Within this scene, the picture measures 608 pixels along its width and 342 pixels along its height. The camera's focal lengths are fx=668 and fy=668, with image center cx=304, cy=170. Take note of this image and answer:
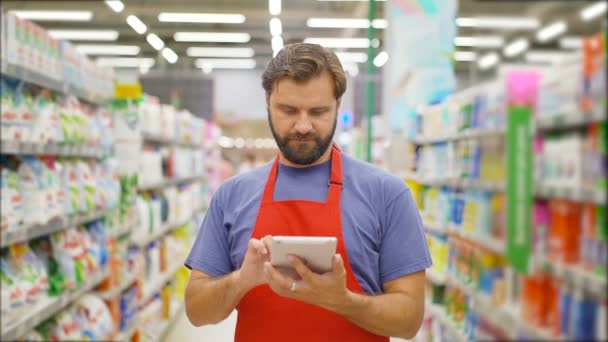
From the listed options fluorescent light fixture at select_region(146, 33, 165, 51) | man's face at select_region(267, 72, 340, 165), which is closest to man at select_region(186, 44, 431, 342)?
man's face at select_region(267, 72, 340, 165)

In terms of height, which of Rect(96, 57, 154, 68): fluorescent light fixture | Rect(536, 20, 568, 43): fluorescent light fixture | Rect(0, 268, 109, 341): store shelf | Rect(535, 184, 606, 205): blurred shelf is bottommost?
Rect(0, 268, 109, 341): store shelf

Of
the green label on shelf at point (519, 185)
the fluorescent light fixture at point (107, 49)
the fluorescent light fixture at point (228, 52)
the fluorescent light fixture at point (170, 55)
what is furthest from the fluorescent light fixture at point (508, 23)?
the fluorescent light fixture at point (107, 49)

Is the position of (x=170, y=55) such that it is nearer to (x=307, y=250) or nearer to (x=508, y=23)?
(x=307, y=250)

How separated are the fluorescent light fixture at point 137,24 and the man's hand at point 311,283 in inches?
42.8

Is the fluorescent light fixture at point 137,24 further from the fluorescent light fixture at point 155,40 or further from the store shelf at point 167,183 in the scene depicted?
the store shelf at point 167,183

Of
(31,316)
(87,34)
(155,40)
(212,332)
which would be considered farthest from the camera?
(87,34)

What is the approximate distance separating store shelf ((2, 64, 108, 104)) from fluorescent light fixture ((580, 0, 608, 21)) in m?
2.80

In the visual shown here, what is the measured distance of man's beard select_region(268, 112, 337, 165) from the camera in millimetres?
1689

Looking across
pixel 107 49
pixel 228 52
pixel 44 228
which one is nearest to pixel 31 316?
pixel 44 228

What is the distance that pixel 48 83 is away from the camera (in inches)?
139

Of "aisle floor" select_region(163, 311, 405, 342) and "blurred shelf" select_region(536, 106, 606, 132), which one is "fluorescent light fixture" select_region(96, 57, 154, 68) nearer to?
"aisle floor" select_region(163, 311, 405, 342)

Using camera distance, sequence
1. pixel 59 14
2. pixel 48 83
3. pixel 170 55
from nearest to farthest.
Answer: pixel 170 55
pixel 48 83
pixel 59 14

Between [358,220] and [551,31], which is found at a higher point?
[551,31]

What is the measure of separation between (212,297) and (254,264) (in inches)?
11.6
